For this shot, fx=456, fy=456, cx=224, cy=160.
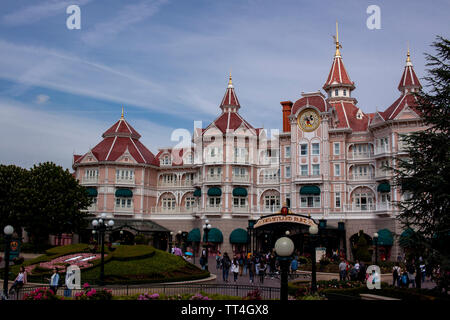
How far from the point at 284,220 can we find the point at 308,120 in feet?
46.0

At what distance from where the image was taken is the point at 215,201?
56094mm

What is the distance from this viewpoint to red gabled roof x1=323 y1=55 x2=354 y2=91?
58312 mm

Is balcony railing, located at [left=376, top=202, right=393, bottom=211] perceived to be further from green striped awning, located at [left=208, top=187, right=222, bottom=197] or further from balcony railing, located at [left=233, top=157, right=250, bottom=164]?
green striped awning, located at [left=208, top=187, right=222, bottom=197]

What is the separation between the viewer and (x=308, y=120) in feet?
178

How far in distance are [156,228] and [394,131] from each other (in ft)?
103

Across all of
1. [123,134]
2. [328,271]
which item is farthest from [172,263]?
[123,134]

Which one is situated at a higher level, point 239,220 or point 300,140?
point 300,140

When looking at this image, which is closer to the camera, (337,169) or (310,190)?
(310,190)

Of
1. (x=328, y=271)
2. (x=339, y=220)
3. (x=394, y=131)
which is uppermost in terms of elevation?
(x=394, y=131)

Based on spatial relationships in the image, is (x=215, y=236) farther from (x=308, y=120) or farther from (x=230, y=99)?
(x=230, y=99)

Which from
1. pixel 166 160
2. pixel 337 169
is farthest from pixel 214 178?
pixel 337 169

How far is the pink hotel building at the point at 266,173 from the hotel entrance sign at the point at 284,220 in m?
1.70

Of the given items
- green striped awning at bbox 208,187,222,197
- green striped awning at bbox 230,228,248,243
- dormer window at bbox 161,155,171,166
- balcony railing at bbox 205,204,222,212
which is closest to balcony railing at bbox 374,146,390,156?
green striped awning at bbox 230,228,248,243
